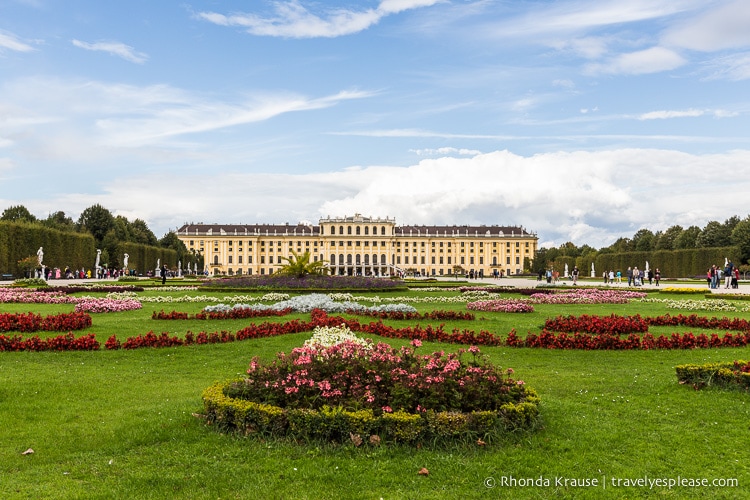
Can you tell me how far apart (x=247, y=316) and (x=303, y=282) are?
32.7 feet

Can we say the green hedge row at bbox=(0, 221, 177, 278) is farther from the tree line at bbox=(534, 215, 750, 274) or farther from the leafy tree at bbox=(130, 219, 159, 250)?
the tree line at bbox=(534, 215, 750, 274)

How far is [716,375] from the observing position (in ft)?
20.8

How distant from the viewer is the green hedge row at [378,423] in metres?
4.54

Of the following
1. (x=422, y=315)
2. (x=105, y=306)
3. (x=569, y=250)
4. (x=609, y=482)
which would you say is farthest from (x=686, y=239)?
(x=609, y=482)

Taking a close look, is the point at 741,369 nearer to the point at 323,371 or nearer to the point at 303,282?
the point at 323,371

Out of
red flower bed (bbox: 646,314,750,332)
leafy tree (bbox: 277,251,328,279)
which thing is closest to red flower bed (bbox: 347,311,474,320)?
red flower bed (bbox: 646,314,750,332)

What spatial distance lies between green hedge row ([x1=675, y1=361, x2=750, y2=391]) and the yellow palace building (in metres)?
→ 95.2

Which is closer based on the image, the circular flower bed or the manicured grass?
the manicured grass

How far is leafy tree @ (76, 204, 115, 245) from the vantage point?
60312mm

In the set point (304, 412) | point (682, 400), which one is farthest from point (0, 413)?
point (682, 400)

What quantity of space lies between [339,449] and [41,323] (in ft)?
27.6

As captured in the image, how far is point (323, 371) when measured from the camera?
5.16m

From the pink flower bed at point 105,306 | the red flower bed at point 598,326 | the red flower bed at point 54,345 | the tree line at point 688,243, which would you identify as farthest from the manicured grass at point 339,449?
the tree line at point 688,243

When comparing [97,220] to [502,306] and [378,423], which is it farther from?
[378,423]
